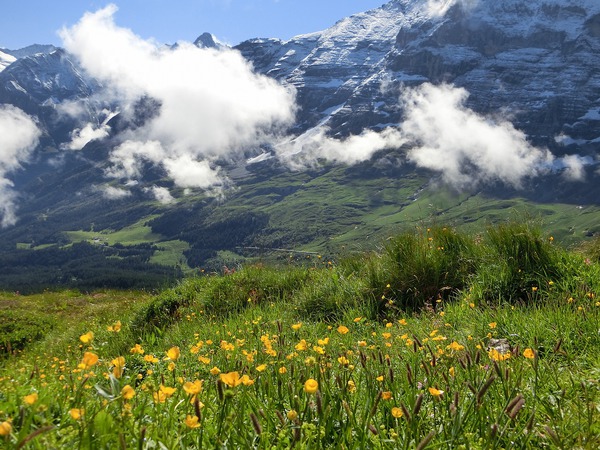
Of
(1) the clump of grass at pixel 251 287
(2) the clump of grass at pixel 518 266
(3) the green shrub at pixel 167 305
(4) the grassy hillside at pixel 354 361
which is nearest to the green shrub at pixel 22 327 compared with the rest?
(4) the grassy hillside at pixel 354 361

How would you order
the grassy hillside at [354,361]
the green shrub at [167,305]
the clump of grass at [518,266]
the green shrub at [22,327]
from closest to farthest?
the grassy hillside at [354,361]
the clump of grass at [518,266]
the green shrub at [167,305]
the green shrub at [22,327]

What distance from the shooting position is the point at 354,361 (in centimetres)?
513

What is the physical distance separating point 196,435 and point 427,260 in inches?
344

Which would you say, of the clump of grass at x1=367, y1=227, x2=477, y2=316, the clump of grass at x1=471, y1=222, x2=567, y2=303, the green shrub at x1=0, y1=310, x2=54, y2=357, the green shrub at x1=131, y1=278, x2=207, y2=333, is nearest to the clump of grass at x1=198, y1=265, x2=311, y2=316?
the green shrub at x1=131, y1=278, x2=207, y2=333

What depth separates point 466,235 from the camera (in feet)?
40.9

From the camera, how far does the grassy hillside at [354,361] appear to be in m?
2.77

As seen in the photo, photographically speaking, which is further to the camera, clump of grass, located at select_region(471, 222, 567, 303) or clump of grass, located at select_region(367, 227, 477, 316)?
clump of grass, located at select_region(367, 227, 477, 316)

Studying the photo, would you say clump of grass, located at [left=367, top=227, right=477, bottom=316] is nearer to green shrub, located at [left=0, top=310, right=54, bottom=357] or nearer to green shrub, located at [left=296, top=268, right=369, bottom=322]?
green shrub, located at [left=296, top=268, right=369, bottom=322]

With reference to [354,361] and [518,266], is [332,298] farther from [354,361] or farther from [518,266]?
[354,361]

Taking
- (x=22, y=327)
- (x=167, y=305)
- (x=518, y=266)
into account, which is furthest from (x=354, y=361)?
(x=22, y=327)

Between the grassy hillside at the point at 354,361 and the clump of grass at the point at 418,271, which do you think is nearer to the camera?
the grassy hillside at the point at 354,361

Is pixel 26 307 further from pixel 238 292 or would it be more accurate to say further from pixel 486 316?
pixel 486 316

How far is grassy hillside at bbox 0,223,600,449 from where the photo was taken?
2770mm

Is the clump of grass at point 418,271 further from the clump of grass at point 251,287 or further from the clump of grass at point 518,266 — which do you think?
the clump of grass at point 251,287
